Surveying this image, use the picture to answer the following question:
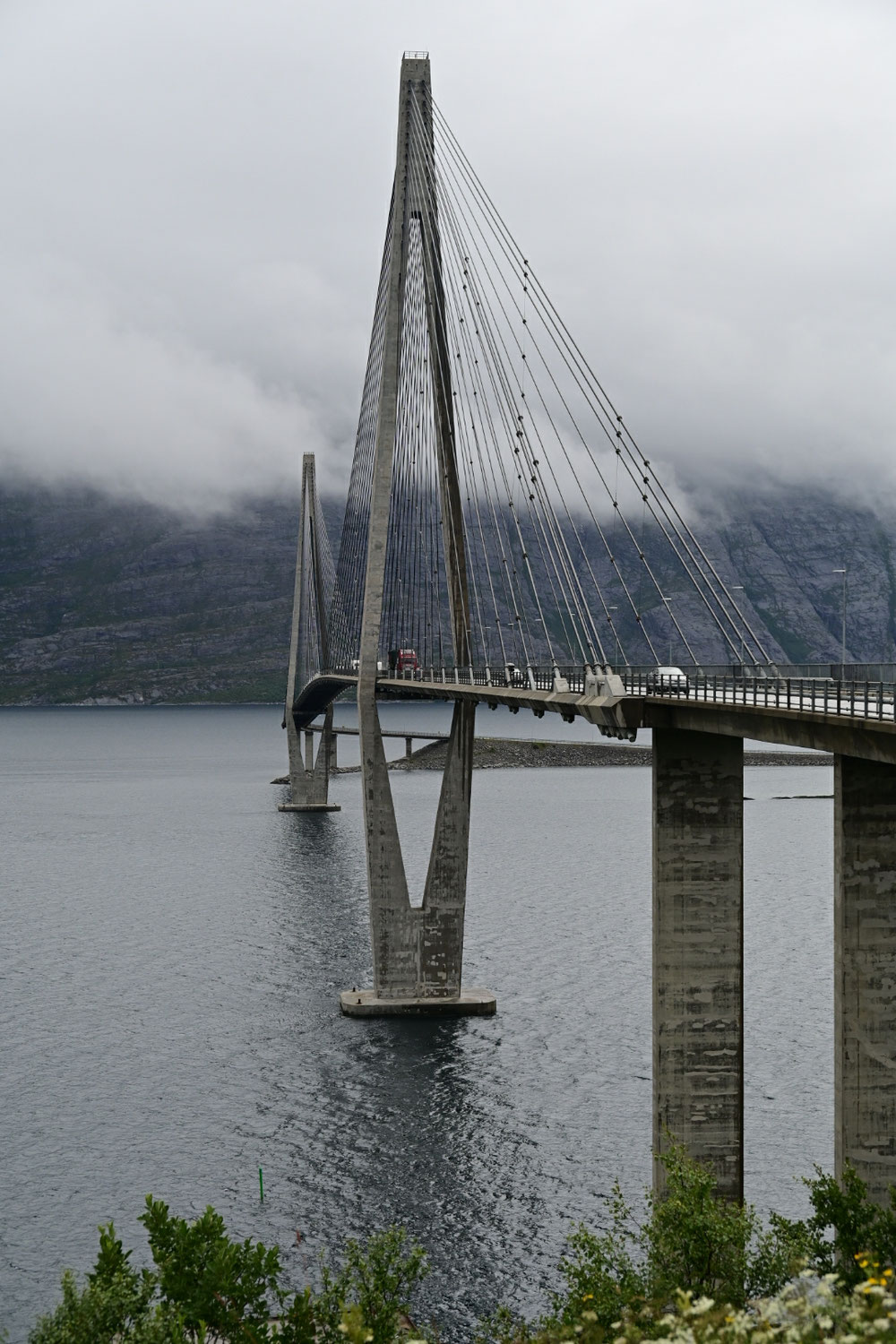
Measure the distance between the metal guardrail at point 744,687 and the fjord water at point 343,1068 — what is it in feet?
41.8

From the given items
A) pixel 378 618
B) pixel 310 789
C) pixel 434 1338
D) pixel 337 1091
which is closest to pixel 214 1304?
pixel 434 1338

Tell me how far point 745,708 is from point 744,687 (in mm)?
2074

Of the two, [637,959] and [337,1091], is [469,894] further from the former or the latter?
[337,1091]

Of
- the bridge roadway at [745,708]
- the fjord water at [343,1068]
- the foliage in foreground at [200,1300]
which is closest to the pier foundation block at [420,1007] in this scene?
the fjord water at [343,1068]

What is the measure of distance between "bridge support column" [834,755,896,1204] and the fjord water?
341 inches

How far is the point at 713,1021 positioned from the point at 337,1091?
16.6m

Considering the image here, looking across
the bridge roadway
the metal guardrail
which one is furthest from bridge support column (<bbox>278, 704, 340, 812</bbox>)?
the bridge roadway

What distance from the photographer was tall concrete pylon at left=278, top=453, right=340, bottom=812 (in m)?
139

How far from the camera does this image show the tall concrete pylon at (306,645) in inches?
5472

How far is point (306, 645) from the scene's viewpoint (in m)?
152

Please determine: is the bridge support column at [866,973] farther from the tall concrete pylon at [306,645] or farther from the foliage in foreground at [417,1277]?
the tall concrete pylon at [306,645]

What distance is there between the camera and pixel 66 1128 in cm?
4150

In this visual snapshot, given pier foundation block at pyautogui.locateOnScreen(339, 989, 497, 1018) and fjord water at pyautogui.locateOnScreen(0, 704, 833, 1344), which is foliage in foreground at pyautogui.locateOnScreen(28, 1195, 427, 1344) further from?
pier foundation block at pyautogui.locateOnScreen(339, 989, 497, 1018)

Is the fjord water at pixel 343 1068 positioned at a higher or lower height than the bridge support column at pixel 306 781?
lower
